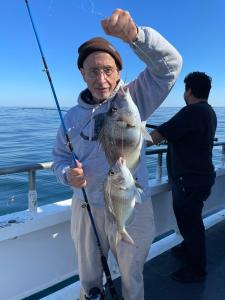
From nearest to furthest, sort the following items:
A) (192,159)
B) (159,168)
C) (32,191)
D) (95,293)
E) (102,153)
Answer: (102,153) < (95,293) < (32,191) < (192,159) < (159,168)

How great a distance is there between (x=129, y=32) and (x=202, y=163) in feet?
6.21

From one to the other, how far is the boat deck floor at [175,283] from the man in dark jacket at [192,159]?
101 mm

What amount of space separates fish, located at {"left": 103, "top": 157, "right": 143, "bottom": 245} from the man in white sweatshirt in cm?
16

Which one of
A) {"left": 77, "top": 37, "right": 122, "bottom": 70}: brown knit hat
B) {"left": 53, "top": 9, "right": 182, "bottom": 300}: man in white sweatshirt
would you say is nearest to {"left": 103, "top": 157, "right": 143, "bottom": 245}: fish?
{"left": 53, "top": 9, "right": 182, "bottom": 300}: man in white sweatshirt

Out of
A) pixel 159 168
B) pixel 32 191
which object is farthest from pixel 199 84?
pixel 32 191

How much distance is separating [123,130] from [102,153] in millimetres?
659

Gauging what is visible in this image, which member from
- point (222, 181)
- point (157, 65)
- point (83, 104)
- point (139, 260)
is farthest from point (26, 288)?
point (222, 181)

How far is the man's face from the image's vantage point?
84.3 inches

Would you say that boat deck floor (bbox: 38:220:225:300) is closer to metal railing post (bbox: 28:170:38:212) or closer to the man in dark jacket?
the man in dark jacket

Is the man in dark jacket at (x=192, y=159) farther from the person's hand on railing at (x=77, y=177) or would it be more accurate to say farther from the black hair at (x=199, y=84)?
the person's hand on railing at (x=77, y=177)

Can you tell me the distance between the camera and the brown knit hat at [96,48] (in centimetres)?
212

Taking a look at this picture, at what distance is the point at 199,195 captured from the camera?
3.37m

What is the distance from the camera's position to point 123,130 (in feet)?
5.39

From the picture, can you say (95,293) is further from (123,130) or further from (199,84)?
(199,84)
